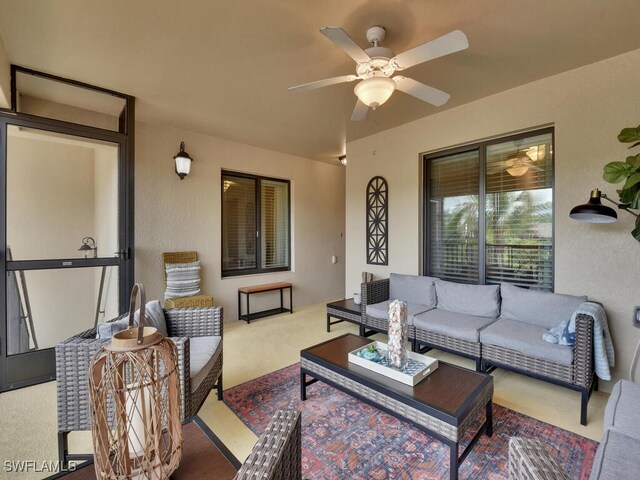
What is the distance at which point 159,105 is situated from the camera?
11.3 feet

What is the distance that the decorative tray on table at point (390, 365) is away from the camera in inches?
74.7

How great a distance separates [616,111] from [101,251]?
5.06m

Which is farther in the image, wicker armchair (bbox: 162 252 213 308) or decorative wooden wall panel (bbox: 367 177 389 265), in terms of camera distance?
decorative wooden wall panel (bbox: 367 177 389 265)

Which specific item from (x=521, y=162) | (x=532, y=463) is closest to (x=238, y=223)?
(x=521, y=162)

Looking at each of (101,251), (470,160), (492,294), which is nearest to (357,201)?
(470,160)

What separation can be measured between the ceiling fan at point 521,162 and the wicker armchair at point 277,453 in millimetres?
3463

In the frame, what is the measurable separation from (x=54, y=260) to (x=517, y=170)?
4.88 meters

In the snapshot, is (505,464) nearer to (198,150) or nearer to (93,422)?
(93,422)

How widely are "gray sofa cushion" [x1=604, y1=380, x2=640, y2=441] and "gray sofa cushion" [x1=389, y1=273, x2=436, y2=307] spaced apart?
6.40 ft

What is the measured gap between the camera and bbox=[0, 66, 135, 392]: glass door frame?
2.67 m

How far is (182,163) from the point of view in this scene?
4.02 metres

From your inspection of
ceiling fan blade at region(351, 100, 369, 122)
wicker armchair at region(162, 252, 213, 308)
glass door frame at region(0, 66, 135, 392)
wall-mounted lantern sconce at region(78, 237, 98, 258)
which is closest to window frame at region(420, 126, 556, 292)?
ceiling fan blade at region(351, 100, 369, 122)

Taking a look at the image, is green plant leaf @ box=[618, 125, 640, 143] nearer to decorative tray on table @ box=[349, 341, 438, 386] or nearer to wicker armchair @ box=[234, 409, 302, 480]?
decorative tray on table @ box=[349, 341, 438, 386]

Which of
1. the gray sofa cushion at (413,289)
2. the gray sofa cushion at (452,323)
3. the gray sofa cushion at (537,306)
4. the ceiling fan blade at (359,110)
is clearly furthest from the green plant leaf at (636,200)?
the ceiling fan blade at (359,110)
